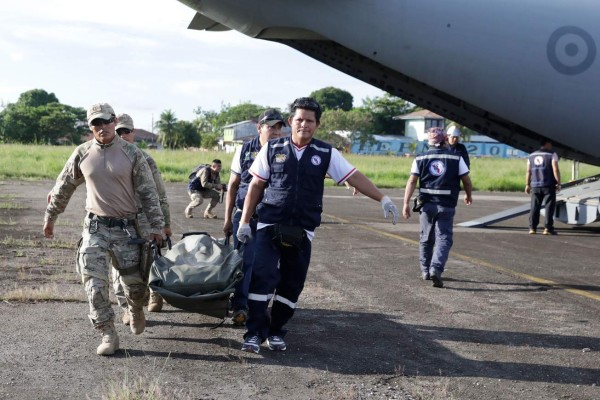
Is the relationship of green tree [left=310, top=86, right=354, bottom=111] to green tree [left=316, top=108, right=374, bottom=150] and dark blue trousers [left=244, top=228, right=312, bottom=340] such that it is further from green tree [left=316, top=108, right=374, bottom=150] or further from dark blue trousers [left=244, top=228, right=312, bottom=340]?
dark blue trousers [left=244, top=228, right=312, bottom=340]

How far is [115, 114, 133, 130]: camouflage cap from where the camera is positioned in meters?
7.28

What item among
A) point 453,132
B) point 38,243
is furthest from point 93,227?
point 453,132

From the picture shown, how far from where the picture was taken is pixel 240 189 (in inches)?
274

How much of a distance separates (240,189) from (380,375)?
244 cm

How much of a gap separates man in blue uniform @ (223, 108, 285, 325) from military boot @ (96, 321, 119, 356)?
1.39 metres

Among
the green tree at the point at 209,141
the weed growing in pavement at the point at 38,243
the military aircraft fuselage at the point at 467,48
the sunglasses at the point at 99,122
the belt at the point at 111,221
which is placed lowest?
the weed growing in pavement at the point at 38,243

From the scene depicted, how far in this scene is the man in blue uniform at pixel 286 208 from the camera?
5852 millimetres

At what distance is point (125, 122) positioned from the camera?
734 cm

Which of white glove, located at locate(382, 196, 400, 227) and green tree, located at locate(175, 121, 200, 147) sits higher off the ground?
green tree, located at locate(175, 121, 200, 147)

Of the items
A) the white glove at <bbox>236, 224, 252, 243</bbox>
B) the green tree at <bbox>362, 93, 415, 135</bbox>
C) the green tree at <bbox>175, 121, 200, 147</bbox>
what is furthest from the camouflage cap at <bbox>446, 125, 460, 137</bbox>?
the green tree at <bbox>362, 93, 415, 135</bbox>

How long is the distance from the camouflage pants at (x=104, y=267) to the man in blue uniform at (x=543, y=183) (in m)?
10.6

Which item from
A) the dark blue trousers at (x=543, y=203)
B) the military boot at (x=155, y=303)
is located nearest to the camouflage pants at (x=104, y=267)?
the military boot at (x=155, y=303)

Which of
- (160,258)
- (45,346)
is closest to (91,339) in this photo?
(45,346)

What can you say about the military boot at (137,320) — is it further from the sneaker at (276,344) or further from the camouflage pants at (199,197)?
the camouflage pants at (199,197)
